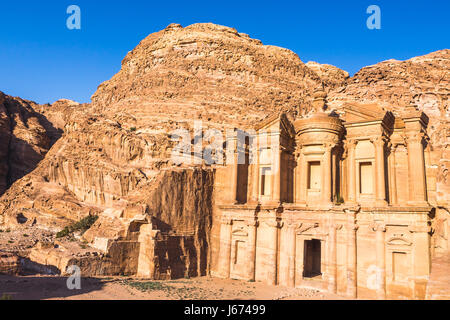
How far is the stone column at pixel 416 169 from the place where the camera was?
20719mm

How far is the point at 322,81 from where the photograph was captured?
59625mm

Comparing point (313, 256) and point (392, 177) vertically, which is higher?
point (392, 177)

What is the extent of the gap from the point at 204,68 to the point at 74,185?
26.7 m

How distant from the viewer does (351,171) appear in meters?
23.5

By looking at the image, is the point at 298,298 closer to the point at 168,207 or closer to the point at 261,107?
the point at 168,207

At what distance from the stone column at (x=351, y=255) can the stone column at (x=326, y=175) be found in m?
2.76

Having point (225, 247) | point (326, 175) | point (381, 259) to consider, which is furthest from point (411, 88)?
point (225, 247)

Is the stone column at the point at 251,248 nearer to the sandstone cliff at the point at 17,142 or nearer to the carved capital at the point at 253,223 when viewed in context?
the carved capital at the point at 253,223

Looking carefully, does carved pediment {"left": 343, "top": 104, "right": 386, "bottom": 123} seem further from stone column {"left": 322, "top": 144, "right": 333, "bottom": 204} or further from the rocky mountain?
the rocky mountain

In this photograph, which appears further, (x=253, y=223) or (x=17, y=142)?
(x=17, y=142)

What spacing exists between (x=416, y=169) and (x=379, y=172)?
6.54 feet

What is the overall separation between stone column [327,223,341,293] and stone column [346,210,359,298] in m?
0.73

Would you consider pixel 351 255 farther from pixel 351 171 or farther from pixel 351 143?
pixel 351 143

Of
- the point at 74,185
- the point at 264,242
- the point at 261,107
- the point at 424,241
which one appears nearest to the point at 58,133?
the point at 74,185
